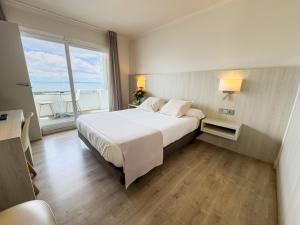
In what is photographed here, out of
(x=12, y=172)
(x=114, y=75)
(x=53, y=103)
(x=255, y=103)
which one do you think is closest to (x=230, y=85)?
(x=255, y=103)

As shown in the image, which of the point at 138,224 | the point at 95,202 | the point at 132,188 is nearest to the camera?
the point at 138,224

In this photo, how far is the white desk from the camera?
3.39 feet

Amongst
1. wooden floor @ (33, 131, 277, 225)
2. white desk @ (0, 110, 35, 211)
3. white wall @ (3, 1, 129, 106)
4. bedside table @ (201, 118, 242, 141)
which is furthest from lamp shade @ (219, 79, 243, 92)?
white wall @ (3, 1, 129, 106)

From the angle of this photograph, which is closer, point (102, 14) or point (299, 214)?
point (299, 214)

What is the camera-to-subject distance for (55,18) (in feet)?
9.55

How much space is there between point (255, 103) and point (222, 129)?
69cm

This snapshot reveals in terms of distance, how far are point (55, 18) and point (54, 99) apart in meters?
2.18

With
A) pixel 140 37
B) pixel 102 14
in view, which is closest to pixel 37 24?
pixel 102 14

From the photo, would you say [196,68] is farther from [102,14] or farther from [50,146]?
[50,146]

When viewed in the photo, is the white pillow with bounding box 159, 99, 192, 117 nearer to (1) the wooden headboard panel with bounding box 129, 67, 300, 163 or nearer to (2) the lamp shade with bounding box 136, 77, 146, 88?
(1) the wooden headboard panel with bounding box 129, 67, 300, 163

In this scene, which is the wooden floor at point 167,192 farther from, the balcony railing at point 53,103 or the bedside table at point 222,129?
the balcony railing at point 53,103

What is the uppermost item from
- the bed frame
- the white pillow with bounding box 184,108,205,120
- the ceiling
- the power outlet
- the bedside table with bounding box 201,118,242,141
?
the ceiling

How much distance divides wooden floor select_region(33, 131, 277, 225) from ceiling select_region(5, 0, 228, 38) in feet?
9.04

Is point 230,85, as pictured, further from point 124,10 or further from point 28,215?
point 28,215
